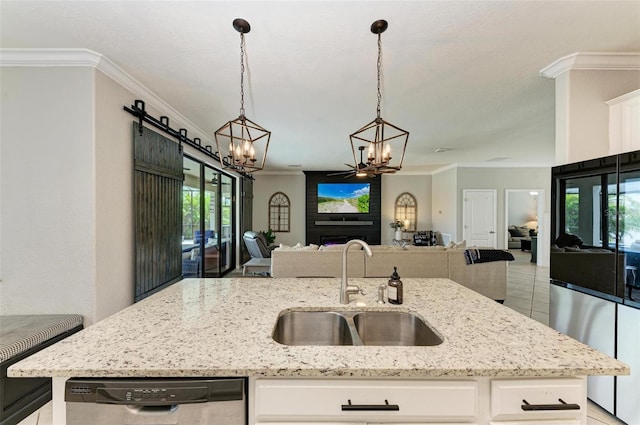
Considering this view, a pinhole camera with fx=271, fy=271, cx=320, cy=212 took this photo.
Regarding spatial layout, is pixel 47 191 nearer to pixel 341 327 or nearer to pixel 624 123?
pixel 341 327

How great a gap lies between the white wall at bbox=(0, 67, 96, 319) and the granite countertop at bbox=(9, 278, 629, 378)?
1395 mm

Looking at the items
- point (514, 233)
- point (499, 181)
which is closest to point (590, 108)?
point (499, 181)

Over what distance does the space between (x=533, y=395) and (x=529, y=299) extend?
434 cm

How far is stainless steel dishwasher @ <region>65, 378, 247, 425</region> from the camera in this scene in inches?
35.7

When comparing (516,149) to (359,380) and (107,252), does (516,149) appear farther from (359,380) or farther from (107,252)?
(107,252)

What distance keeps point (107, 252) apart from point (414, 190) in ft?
26.5

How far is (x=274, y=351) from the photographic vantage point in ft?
3.35

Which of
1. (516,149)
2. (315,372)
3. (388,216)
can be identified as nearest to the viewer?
(315,372)

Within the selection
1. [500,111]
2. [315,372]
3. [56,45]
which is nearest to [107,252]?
[56,45]

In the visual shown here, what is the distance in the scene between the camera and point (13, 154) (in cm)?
226

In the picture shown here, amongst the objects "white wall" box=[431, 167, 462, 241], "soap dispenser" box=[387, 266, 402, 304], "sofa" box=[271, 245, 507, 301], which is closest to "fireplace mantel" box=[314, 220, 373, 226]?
"white wall" box=[431, 167, 462, 241]

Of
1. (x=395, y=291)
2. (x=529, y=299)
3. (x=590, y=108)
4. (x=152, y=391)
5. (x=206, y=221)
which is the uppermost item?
(x=590, y=108)

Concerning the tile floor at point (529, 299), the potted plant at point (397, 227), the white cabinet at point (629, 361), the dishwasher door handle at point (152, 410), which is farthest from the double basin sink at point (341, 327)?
the potted plant at point (397, 227)

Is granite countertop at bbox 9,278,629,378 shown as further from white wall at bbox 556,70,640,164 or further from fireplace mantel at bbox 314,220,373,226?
fireplace mantel at bbox 314,220,373,226
